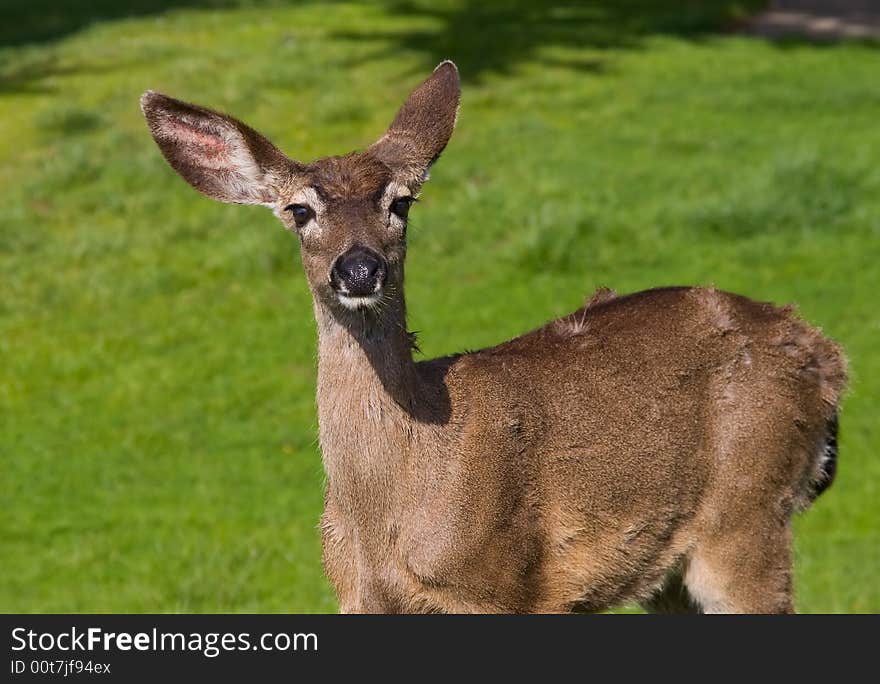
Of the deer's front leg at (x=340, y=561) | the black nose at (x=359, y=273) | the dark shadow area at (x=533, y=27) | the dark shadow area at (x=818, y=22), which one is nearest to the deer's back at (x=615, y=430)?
A: the deer's front leg at (x=340, y=561)

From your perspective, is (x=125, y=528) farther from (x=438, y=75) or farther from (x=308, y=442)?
(x=438, y=75)

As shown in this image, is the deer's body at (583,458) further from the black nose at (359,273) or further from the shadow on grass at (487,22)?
the shadow on grass at (487,22)

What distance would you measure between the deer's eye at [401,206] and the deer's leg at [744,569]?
178cm

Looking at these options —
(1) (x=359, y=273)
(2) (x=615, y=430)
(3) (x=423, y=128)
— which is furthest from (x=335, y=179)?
(2) (x=615, y=430)

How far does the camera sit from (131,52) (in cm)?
2034

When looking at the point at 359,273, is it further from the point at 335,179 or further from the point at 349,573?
the point at 349,573

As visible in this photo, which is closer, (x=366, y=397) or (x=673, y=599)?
(x=366, y=397)

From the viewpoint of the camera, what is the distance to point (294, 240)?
46.8 ft

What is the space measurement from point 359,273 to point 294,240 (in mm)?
9378

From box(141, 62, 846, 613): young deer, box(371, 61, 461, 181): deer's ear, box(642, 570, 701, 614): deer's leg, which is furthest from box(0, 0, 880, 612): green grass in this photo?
box(371, 61, 461, 181): deer's ear

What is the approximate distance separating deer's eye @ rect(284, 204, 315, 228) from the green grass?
3449mm

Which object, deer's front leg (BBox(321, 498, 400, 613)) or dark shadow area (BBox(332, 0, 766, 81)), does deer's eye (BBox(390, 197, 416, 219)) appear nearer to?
deer's front leg (BBox(321, 498, 400, 613))

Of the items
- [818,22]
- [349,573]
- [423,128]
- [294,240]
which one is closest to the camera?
[349,573]
